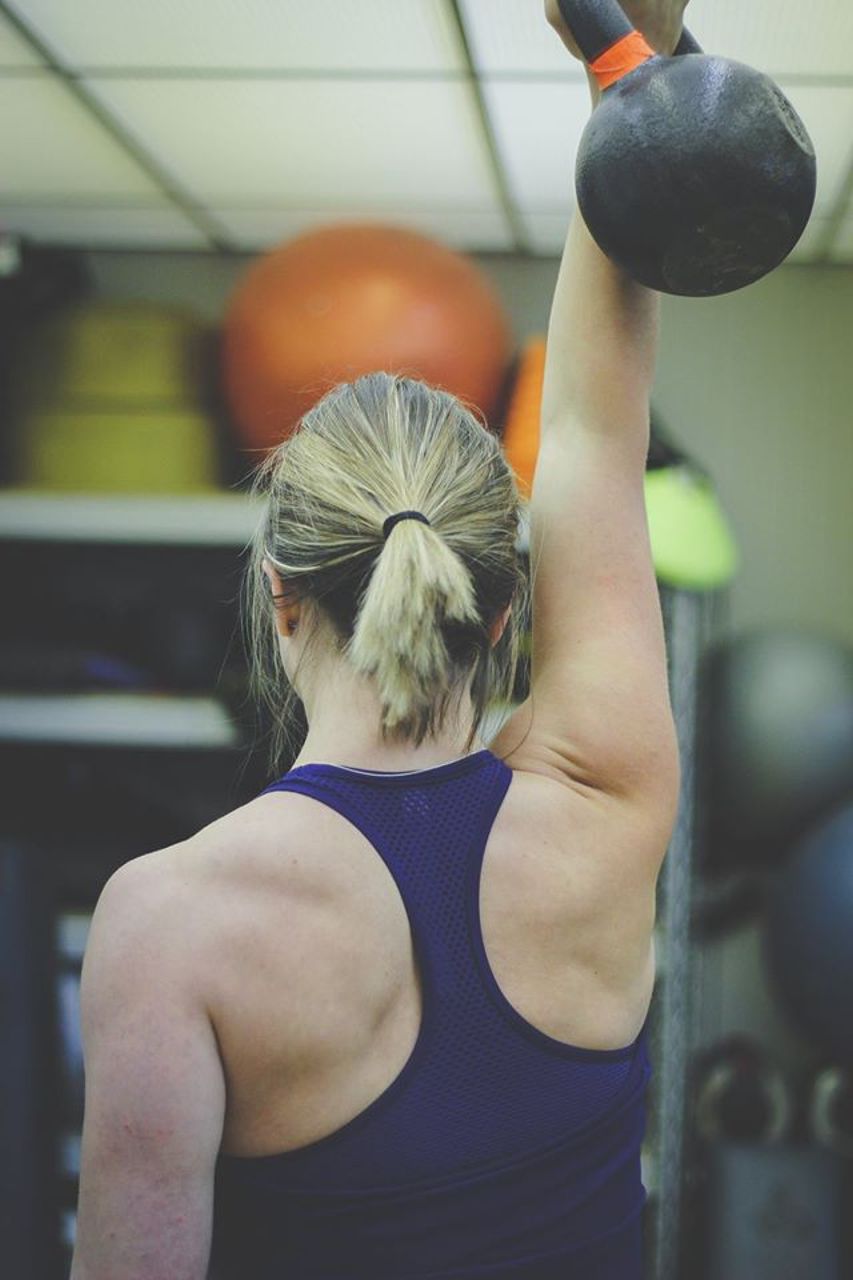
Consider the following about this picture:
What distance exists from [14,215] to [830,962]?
8.72 ft

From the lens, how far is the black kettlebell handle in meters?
0.79

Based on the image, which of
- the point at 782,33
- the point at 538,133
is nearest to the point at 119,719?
the point at 538,133

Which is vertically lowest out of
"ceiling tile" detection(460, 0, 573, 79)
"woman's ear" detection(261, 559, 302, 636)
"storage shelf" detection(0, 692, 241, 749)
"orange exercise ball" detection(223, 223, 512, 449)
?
"woman's ear" detection(261, 559, 302, 636)

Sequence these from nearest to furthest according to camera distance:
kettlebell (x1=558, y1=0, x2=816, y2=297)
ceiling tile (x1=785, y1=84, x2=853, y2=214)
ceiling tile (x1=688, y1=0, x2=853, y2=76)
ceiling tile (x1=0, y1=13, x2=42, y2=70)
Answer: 1. kettlebell (x1=558, y1=0, x2=816, y2=297)
2. ceiling tile (x1=688, y1=0, x2=853, y2=76)
3. ceiling tile (x1=0, y1=13, x2=42, y2=70)
4. ceiling tile (x1=785, y1=84, x2=853, y2=214)

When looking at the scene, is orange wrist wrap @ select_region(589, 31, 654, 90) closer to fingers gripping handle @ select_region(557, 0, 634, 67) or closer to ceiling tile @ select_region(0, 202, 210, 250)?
fingers gripping handle @ select_region(557, 0, 634, 67)

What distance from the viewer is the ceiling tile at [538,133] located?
2551 millimetres

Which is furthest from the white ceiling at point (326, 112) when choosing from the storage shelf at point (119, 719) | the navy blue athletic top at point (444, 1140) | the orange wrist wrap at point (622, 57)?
the navy blue athletic top at point (444, 1140)

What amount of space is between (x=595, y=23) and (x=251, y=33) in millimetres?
1779

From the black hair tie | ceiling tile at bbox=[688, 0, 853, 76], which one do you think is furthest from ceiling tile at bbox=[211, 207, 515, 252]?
the black hair tie

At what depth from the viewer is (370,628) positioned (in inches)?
34.3

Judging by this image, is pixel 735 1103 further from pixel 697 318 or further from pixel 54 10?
pixel 54 10

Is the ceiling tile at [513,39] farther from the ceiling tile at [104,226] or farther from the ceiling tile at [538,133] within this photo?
the ceiling tile at [104,226]

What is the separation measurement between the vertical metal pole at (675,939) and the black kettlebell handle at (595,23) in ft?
6.72

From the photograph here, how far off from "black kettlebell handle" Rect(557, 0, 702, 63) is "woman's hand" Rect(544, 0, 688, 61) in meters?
0.04
